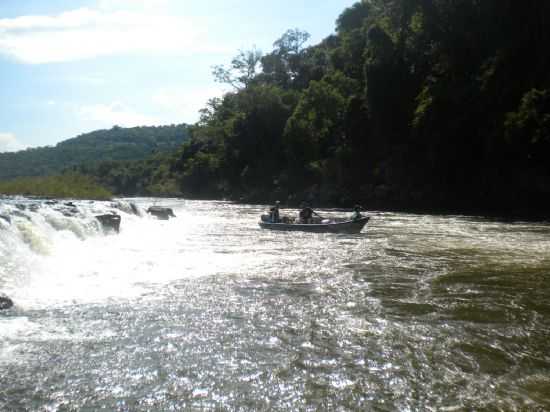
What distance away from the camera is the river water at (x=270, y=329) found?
557 centimetres

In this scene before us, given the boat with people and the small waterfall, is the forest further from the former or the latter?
the small waterfall

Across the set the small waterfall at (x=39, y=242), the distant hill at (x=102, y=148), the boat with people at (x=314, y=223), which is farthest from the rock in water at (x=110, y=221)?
the distant hill at (x=102, y=148)

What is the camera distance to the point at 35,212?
1745 centimetres

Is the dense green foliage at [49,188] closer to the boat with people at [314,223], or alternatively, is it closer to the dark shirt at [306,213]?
the boat with people at [314,223]

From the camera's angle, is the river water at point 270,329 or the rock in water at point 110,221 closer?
the river water at point 270,329

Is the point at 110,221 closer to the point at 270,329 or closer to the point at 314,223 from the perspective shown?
the point at 314,223

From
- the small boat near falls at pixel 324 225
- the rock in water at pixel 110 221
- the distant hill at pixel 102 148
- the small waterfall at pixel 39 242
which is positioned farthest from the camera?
the distant hill at pixel 102 148

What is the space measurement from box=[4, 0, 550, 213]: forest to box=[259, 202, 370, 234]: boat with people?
15682 millimetres

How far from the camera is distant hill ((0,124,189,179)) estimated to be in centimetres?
11684

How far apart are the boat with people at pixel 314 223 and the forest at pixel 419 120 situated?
15.7m

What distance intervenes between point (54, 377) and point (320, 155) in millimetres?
51741

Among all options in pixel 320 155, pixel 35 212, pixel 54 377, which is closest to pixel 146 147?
pixel 320 155

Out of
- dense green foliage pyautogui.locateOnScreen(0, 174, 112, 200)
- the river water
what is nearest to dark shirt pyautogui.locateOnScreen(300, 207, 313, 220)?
the river water

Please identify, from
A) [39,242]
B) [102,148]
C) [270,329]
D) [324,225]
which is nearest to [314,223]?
[324,225]
